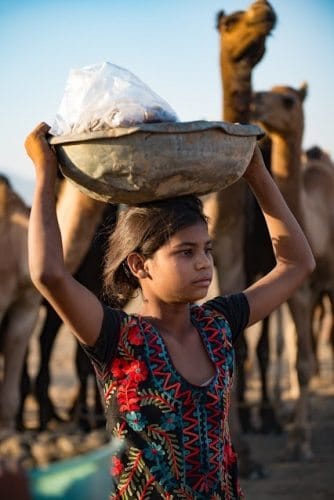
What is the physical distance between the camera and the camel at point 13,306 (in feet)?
26.5

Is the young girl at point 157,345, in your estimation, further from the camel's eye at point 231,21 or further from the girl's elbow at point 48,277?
the camel's eye at point 231,21

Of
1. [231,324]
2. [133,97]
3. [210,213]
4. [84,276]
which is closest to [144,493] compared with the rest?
[231,324]

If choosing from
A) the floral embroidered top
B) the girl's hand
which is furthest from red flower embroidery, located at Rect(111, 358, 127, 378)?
the girl's hand

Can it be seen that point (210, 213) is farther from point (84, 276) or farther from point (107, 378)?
point (107, 378)

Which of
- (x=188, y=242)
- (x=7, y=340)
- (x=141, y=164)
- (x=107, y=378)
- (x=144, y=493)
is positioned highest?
(x=141, y=164)

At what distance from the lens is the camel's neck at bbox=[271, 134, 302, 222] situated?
827cm

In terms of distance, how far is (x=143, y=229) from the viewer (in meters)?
3.22

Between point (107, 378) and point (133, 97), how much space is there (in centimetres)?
74

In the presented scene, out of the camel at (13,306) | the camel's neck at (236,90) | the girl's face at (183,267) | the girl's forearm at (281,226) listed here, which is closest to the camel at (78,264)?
the camel at (13,306)

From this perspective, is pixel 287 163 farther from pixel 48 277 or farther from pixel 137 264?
pixel 48 277

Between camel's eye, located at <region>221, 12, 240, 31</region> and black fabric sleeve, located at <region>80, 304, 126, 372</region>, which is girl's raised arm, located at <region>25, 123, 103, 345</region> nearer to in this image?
black fabric sleeve, located at <region>80, 304, 126, 372</region>

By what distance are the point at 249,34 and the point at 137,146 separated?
4.67m

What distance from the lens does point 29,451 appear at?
2.05 metres

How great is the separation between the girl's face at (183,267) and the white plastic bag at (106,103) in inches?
12.6
